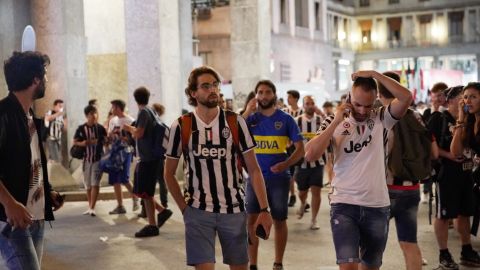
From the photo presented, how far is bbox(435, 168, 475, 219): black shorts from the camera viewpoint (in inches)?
275

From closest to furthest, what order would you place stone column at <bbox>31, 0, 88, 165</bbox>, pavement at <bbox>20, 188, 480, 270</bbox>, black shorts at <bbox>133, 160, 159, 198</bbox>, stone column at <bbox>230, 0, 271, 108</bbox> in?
pavement at <bbox>20, 188, 480, 270</bbox>, black shorts at <bbox>133, 160, 159, 198</bbox>, stone column at <bbox>31, 0, 88, 165</bbox>, stone column at <bbox>230, 0, 271, 108</bbox>

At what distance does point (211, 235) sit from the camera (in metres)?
4.70

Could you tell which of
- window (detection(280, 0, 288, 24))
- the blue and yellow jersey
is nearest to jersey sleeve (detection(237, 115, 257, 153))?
the blue and yellow jersey

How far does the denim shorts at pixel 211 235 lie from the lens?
4664 mm

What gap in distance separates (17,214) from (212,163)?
1432mm

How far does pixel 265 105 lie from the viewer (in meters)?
6.85

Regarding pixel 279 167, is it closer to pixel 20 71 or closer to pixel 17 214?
pixel 20 71

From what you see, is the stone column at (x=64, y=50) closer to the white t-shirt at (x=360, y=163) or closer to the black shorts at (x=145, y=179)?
the black shorts at (x=145, y=179)

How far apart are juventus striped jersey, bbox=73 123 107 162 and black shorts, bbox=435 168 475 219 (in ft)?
20.3

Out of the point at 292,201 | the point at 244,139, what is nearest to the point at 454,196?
the point at 244,139

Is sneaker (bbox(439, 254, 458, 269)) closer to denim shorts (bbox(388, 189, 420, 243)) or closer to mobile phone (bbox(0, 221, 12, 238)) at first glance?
denim shorts (bbox(388, 189, 420, 243))

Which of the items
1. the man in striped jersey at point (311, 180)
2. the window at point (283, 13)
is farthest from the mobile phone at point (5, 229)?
the window at point (283, 13)

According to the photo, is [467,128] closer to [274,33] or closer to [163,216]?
[163,216]

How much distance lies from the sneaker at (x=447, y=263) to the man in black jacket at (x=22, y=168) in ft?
14.5
